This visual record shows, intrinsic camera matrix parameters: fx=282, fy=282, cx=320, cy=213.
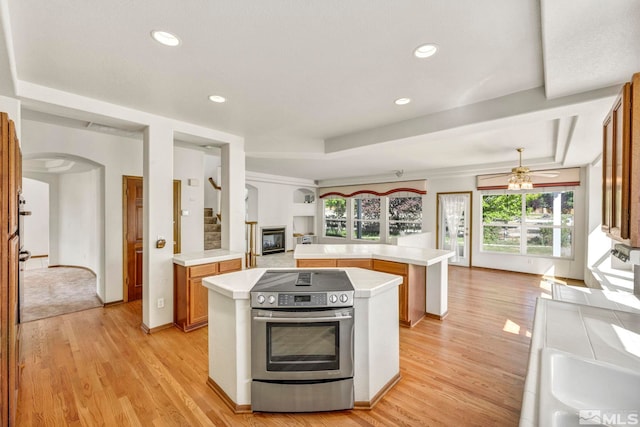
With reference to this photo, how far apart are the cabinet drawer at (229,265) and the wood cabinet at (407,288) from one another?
1760 mm

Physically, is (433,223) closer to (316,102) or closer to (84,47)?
(316,102)

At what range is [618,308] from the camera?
1.68 m

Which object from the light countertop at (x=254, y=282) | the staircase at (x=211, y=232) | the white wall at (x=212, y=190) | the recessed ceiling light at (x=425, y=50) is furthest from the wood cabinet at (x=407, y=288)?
the white wall at (x=212, y=190)

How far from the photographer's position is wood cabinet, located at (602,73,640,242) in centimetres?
108

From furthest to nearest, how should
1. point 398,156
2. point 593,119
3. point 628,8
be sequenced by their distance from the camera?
point 398,156 → point 593,119 → point 628,8

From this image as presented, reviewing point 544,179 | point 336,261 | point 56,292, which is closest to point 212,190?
point 56,292

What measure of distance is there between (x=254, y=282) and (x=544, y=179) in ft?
21.3

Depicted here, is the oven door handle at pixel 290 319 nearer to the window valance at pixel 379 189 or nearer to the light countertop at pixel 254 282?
the light countertop at pixel 254 282

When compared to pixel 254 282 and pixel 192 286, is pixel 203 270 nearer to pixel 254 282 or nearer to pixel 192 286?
pixel 192 286

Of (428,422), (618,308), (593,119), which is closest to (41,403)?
(428,422)

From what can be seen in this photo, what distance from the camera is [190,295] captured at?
317cm

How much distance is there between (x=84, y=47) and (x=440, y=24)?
232 centimetres

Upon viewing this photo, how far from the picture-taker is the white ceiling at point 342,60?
Answer: 1530 millimetres

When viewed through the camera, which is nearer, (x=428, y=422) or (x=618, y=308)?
(x=618, y=308)
